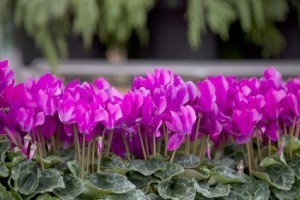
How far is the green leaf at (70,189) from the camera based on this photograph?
1338 mm

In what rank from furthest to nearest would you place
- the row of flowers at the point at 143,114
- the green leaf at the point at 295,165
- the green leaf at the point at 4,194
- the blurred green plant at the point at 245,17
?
1. the blurred green plant at the point at 245,17
2. the green leaf at the point at 295,165
3. the row of flowers at the point at 143,114
4. the green leaf at the point at 4,194

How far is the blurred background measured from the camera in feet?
11.3

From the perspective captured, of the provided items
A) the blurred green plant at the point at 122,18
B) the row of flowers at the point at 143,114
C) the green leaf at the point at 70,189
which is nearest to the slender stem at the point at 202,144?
the row of flowers at the point at 143,114

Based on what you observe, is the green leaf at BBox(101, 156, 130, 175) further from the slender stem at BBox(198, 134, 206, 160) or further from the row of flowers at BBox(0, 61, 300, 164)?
the slender stem at BBox(198, 134, 206, 160)

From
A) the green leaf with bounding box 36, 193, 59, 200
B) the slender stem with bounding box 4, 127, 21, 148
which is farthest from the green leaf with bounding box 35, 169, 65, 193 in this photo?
the slender stem with bounding box 4, 127, 21, 148

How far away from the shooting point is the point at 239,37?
451 cm

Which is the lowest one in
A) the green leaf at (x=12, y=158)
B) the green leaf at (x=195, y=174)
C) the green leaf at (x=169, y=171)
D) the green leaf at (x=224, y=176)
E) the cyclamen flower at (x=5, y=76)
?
the green leaf at (x=224, y=176)

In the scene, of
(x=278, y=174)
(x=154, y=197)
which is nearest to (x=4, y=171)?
(x=154, y=197)

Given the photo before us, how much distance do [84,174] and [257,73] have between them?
8.74 ft

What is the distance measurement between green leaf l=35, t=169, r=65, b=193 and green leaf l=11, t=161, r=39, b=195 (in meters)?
0.01

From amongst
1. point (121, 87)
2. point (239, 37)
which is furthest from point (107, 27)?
point (239, 37)

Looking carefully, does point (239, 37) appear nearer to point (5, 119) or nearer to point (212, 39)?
point (212, 39)

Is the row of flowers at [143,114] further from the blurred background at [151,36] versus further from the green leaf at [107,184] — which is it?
the blurred background at [151,36]

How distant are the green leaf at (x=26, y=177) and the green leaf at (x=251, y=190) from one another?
1.28 feet
